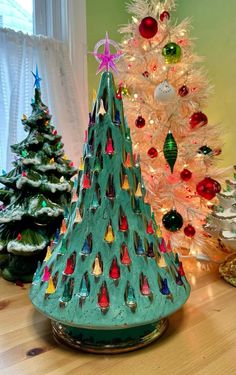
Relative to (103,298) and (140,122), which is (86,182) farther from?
(140,122)

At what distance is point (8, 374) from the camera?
0.46 m

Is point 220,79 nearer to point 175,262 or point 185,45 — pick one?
point 185,45

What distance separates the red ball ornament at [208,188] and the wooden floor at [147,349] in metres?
0.31

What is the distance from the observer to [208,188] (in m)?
0.92

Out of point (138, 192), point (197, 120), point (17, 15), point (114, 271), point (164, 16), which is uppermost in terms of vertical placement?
point (17, 15)

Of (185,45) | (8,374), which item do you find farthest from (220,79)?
(8,374)

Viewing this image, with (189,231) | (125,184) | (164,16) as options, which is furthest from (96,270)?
(164,16)

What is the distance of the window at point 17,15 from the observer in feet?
3.81

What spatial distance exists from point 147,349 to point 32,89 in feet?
2.98

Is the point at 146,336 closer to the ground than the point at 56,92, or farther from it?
closer to the ground

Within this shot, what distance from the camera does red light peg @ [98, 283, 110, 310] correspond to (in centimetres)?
46

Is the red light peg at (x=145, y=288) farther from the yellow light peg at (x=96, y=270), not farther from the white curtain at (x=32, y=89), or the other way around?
the white curtain at (x=32, y=89)

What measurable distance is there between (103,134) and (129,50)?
1.90 ft

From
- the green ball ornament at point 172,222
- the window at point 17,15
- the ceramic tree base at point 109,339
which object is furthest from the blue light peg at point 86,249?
the window at point 17,15
